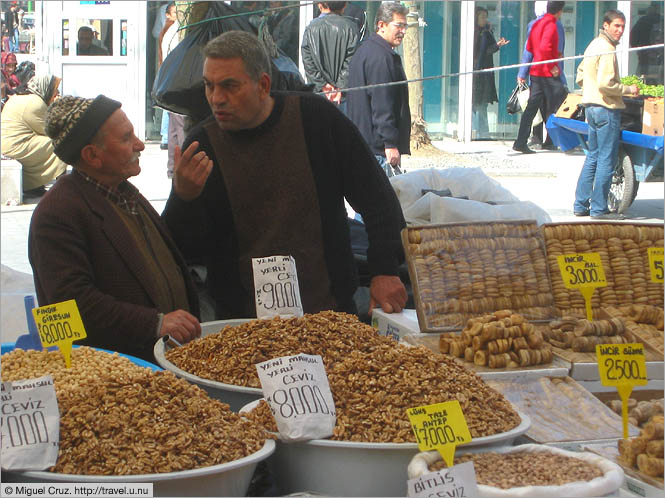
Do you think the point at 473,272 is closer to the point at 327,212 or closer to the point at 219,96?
the point at 327,212

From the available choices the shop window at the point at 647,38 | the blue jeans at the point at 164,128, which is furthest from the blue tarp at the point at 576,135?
the blue jeans at the point at 164,128

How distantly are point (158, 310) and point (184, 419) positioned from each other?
1.01 m

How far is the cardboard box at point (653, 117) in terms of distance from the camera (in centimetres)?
652

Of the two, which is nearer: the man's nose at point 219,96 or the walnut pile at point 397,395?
the walnut pile at point 397,395

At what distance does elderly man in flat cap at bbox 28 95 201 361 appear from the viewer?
220cm

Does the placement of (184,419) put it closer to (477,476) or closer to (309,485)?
(309,485)

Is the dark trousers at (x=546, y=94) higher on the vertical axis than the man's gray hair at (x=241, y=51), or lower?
higher

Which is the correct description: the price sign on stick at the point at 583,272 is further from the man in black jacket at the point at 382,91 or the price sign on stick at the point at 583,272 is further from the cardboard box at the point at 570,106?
the cardboard box at the point at 570,106

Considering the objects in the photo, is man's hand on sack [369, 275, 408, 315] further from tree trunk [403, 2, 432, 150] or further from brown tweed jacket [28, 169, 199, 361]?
tree trunk [403, 2, 432, 150]

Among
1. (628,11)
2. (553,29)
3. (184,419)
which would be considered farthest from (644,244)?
(628,11)

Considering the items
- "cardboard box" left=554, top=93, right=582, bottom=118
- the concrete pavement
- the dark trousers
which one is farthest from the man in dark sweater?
the dark trousers

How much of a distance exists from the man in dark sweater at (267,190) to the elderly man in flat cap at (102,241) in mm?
285

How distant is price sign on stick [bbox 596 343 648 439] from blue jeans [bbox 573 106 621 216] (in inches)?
208

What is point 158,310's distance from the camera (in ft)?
7.71
